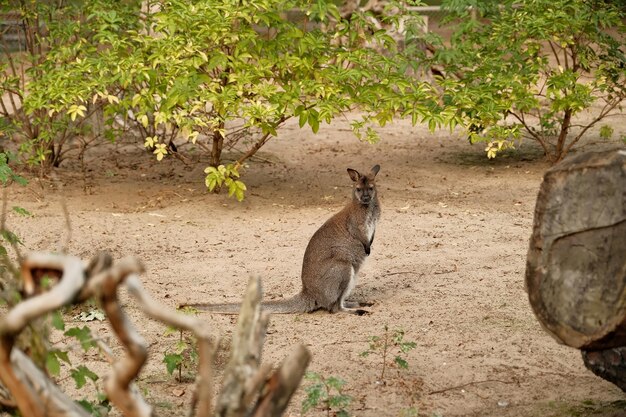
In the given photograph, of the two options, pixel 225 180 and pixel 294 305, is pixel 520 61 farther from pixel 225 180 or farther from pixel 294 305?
pixel 294 305

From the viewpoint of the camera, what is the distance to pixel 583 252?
3.51 meters

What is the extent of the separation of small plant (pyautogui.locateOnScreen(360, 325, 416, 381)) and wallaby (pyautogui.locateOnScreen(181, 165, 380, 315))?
695 millimetres

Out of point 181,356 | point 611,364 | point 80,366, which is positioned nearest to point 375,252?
Answer: point 181,356

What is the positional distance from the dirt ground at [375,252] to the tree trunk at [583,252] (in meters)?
1.04

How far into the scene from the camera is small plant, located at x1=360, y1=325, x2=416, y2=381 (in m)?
5.05

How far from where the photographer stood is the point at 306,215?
8812mm

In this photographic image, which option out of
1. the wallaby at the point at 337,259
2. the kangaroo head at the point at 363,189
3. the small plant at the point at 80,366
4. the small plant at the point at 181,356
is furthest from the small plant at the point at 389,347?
the small plant at the point at 80,366

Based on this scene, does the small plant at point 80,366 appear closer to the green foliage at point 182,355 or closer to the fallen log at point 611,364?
the green foliage at point 182,355

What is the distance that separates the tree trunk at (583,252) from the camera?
11.3ft

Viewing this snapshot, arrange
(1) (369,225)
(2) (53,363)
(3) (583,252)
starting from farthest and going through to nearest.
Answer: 1. (1) (369,225)
2. (2) (53,363)
3. (3) (583,252)

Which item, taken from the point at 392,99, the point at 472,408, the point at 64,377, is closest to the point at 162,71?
the point at 392,99

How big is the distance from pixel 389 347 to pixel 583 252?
224cm

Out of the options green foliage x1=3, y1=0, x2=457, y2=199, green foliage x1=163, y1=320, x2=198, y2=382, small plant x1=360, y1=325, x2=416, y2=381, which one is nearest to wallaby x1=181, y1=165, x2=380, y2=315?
green foliage x1=163, y1=320, x2=198, y2=382

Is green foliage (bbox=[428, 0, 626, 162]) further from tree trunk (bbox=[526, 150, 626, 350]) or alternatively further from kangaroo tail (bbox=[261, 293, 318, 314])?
tree trunk (bbox=[526, 150, 626, 350])
